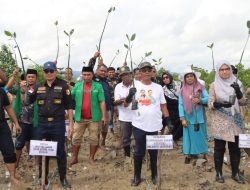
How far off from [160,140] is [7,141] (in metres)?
2.07

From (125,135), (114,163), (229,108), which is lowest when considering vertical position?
(114,163)

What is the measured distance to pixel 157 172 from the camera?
4.75m

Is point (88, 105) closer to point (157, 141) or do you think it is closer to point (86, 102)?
point (86, 102)

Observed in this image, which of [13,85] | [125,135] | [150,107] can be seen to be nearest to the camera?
[150,107]

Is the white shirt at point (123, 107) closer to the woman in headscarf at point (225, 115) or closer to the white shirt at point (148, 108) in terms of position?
the white shirt at point (148, 108)

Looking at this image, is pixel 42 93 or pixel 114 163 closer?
pixel 42 93

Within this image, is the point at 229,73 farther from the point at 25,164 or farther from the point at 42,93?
the point at 25,164

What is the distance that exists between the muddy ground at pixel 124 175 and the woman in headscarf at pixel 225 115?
1.15 ft

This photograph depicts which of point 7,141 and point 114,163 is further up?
point 7,141

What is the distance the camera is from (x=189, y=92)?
5.68 metres

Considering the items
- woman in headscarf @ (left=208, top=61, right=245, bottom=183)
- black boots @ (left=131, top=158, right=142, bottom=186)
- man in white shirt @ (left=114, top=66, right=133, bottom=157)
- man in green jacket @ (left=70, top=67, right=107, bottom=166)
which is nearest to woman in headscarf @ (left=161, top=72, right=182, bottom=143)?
man in white shirt @ (left=114, top=66, right=133, bottom=157)

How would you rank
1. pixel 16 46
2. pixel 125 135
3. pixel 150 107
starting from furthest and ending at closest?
pixel 125 135 < pixel 150 107 < pixel 16 46

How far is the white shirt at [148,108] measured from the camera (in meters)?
4.71

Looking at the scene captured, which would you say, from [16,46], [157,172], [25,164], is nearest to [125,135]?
[157,172]
